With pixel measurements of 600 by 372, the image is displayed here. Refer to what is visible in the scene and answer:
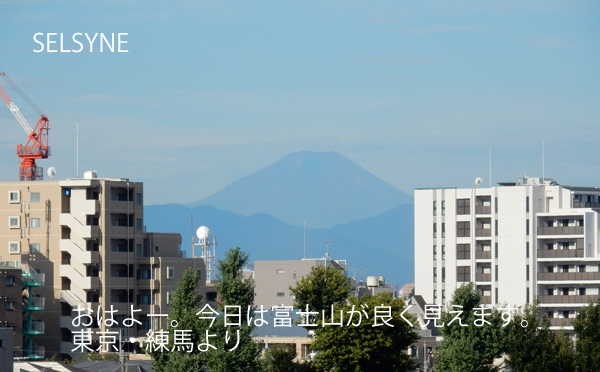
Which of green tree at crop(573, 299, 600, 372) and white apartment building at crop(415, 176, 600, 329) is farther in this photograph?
white apartment building at crop(415, 176, 600, 329)

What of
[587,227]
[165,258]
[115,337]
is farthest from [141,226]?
[587,227]

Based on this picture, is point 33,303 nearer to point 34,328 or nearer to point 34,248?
point 34,328

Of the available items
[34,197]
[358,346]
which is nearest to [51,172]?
[34,197]

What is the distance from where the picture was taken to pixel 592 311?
71438 mm

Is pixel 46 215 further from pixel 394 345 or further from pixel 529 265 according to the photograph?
pixel 529 265

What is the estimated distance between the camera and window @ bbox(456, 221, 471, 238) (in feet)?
389

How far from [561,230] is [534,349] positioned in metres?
50.3

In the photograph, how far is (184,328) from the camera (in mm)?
63750

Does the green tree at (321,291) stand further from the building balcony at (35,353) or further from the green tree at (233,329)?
the building balcony at (35,353)

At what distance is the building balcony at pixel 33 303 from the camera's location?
94.2m

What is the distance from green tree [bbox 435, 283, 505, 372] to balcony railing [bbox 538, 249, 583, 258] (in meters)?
45.3

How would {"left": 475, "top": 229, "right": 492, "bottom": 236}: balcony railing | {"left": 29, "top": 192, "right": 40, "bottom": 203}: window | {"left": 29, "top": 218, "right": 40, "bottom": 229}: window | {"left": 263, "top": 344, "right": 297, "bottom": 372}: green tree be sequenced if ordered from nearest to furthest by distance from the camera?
{"left": 263, "top": 344, "right": 297, "bottom": 372}: green tree < {"left": 29, "top": 218, "right": 40, "bottom": 229}: window < {"left": 29, "top": 192, "right": 40, "bottom": 203}: window < {"left": 475, "top": 229, "right": 492, "bottom": 236}: balcony railing

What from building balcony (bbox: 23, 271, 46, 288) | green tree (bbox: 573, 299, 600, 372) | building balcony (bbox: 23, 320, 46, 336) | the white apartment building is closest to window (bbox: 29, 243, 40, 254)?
building balcony (bbox: 23, 271, 46, 288)

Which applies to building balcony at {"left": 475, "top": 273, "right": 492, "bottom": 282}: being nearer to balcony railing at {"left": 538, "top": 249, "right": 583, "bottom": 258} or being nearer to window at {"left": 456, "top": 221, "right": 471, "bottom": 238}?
window at {"left": 456, "top": 221, "right": 471, "bottom": 238}
